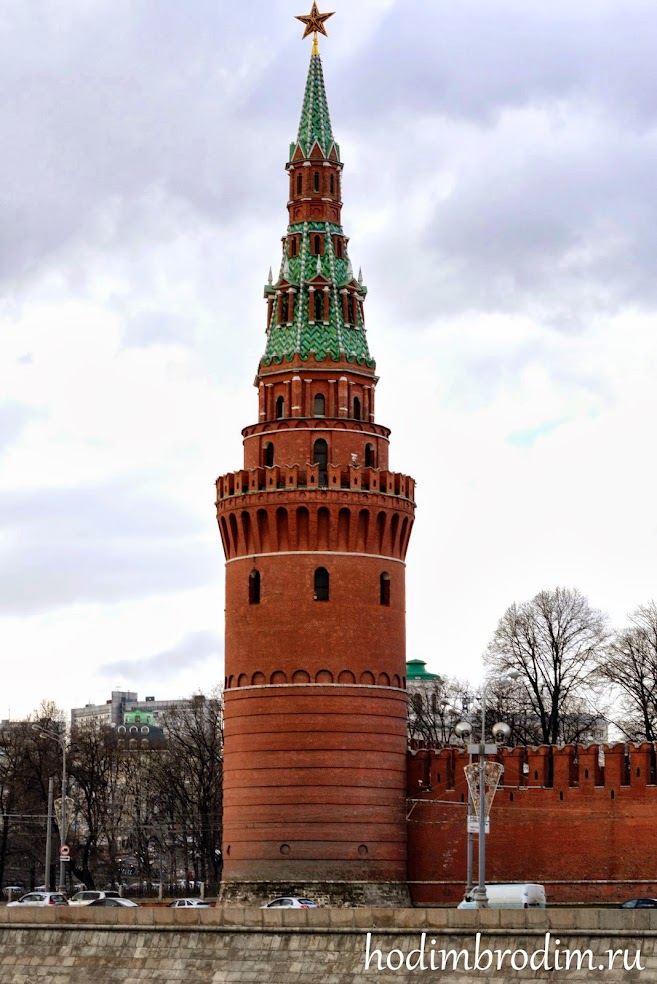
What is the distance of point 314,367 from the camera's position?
6062 cm

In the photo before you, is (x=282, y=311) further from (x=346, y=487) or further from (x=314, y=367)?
(x=346, y=487)

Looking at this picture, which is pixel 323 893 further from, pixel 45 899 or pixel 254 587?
pixel 254 587

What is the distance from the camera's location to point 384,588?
195ft

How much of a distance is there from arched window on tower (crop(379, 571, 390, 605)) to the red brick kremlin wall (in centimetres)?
503

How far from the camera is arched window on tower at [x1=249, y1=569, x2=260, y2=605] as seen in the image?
193ft

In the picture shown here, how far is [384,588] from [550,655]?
1866cm

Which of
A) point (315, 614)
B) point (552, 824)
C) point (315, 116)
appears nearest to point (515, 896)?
point (552, 824)

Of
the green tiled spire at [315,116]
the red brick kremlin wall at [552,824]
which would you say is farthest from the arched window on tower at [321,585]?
the green tiled spire at [315,116]

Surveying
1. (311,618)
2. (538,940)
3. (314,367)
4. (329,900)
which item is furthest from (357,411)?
(538,940)

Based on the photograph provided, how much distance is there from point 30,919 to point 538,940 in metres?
16.2

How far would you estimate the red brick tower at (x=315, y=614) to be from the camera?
56625 millimetres

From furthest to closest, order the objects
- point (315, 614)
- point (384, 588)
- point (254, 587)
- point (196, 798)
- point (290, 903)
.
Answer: point (196, 798) → point (384, 588) → point (254, 587) → point (315, 614) → point (290, 903)

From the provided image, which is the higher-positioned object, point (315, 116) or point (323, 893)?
point (315, 116)

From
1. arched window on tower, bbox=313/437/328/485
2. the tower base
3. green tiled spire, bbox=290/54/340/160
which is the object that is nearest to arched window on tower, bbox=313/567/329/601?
arched window on tower, bbox=313/437/328/485
